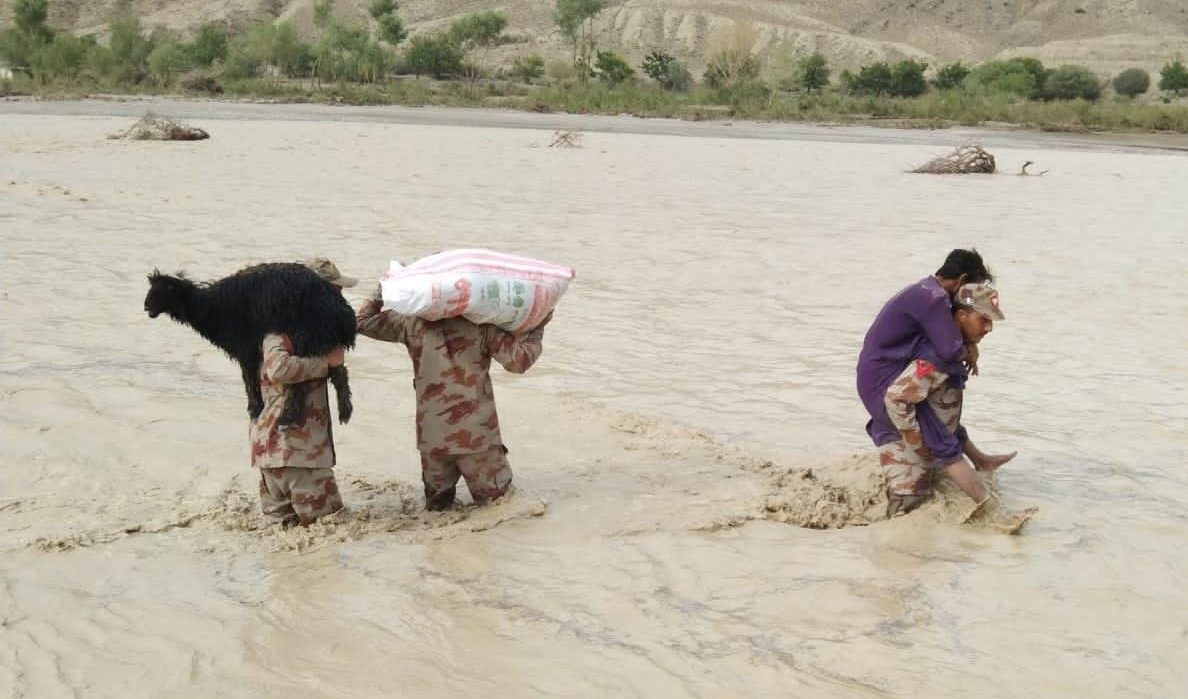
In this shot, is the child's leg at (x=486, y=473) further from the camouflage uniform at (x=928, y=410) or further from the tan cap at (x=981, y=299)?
the tan cap at (x=981, y=299)

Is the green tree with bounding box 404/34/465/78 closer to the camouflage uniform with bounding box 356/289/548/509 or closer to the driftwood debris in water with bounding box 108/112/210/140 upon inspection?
the driftwood debris in water with bounding box 108/112/210/140

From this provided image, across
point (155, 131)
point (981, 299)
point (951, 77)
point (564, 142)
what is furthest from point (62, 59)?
point (981, 299)

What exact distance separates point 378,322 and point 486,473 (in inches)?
27.8

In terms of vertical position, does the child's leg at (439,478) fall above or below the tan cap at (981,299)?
below

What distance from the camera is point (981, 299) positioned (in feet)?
16.0

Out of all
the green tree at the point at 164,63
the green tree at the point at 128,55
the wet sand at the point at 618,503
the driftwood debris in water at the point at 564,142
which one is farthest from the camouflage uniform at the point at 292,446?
the green tree at the point at 128,55

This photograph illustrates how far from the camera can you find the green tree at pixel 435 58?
214 feet

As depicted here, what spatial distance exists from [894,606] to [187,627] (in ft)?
7.41

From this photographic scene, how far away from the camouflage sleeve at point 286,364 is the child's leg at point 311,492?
40 cm

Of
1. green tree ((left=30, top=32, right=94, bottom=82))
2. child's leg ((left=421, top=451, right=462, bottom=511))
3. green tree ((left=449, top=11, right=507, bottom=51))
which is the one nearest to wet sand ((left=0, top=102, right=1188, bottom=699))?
child's leg ((left=421, top=451, right=462, bottom=511))

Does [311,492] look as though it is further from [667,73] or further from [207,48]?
[667,73]

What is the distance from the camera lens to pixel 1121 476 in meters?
5.75

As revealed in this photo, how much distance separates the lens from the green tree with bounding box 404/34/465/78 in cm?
6519

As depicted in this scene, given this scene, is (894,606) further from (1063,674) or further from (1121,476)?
(1121,476)
